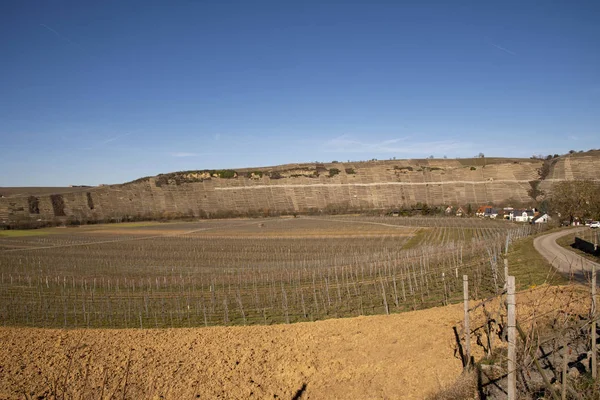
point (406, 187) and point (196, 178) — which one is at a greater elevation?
point (196, 178)

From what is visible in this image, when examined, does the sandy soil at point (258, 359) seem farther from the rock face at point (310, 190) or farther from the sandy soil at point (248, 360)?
the rock face at point (310, 190)

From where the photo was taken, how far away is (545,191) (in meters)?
96.4

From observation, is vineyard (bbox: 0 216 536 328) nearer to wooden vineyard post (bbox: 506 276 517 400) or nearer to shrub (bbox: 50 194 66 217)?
wooden vineyard post (bbox: 506 276 517 400)

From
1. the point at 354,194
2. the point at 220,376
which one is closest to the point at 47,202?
the point at 354,194

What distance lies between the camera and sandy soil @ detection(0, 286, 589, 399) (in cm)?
1127

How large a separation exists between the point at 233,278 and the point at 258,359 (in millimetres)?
17752

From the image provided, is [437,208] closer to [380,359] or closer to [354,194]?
[354,194]

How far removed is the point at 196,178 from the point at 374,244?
82014 mm

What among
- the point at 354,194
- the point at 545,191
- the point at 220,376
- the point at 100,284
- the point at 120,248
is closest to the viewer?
the point at 220,376

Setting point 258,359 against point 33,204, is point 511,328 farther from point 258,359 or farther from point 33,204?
point 33,204

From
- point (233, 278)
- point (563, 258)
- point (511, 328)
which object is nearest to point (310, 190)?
point (233, 278)

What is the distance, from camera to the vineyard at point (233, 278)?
21.7 m

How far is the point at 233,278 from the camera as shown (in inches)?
1228

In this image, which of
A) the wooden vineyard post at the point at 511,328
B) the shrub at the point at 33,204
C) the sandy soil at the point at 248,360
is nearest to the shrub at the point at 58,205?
the shrub at the point at 33,204
